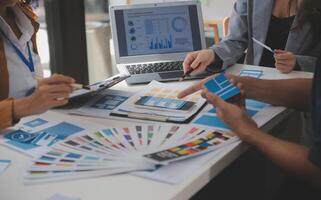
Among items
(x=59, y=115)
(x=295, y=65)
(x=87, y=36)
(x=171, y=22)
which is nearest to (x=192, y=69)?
(x=171, y=22)

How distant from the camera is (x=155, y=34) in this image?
70.0 inches

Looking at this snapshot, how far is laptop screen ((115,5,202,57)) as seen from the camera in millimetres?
1762

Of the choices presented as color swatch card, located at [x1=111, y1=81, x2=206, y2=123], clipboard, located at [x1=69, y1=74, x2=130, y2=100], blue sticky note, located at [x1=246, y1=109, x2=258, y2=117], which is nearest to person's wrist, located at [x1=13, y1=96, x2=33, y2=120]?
clipboard, located at [x1=69, y1=74, x2=130, y2=100]

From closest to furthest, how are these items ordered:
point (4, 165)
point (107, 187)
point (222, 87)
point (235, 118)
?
point (107, 187)
point (4, 165)
point (235, 118)
point (222, 87)

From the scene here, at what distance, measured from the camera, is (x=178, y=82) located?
160 cm

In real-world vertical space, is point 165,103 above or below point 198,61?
below

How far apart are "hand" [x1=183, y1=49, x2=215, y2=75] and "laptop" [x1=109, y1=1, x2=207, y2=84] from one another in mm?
75

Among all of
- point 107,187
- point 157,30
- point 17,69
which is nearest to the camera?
point 107,187

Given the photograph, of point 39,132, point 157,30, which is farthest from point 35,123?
point 157,30

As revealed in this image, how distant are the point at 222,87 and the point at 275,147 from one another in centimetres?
26

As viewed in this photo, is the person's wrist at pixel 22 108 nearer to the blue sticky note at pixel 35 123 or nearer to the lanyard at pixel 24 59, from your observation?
the blue sticky note at pixel 35 123

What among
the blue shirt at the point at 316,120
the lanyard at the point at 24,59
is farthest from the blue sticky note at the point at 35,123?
the blue shirt at the point at 316,120

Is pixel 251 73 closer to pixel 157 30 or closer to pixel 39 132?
pixel 157 30

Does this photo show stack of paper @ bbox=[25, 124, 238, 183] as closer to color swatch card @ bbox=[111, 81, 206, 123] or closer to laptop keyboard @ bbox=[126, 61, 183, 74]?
color swatch card @ bbox=[111, 81, 206, 123]
